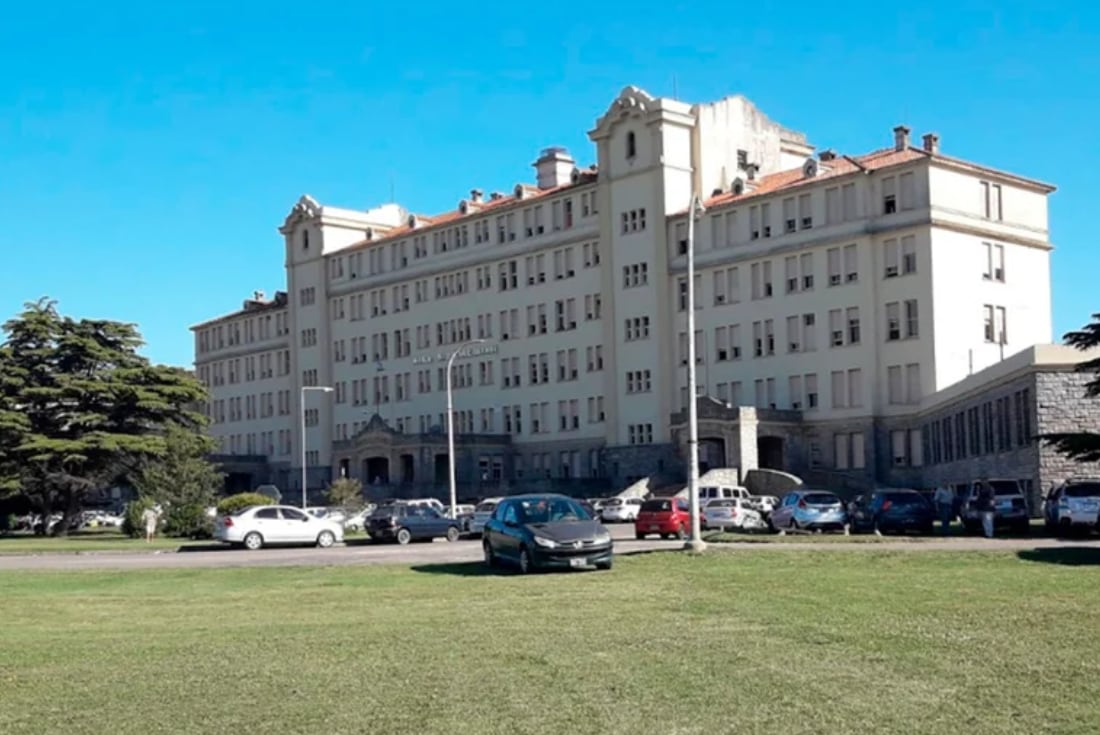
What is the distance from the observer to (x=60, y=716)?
1211cm

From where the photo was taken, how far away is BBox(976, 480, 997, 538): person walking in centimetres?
3938

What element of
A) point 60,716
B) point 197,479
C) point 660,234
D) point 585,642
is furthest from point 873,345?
point 60,716

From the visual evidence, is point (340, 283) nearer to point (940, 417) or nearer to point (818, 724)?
point (940, 417)

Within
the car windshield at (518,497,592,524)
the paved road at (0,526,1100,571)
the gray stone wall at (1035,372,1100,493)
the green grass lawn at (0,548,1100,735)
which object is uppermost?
the gray stone wall at (1035,372,1100,493)

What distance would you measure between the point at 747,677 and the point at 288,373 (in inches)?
4112

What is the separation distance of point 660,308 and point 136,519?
35819 mm

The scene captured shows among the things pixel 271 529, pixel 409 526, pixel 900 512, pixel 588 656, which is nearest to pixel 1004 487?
pixel 900 512

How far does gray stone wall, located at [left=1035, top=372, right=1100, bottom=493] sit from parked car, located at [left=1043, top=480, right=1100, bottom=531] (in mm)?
11134

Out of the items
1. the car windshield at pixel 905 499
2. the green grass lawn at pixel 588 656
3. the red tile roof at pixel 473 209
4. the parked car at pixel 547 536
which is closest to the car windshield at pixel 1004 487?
the car windshield at pixel 905 499

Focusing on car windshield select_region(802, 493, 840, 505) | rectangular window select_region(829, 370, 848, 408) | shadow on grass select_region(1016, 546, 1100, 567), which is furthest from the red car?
rectangular window select_region(829, 370, 848, 408)

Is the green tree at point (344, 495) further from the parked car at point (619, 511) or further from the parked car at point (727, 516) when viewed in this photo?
the parked car at point (727, 516)

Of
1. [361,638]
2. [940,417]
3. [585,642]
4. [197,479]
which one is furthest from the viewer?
[940,417]

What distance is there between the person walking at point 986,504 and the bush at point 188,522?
95.1ft

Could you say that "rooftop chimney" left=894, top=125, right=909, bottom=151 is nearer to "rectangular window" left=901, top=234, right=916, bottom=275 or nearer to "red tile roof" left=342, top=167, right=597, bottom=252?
"rectangular window" left=901, top=234, right=916, bottom=275
